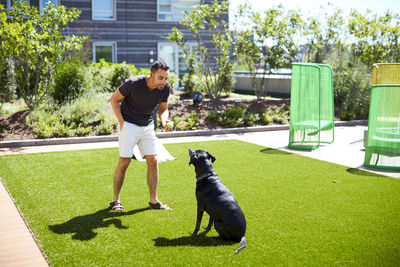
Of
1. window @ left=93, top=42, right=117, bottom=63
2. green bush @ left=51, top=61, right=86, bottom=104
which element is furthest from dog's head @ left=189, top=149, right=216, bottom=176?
window @ left=93, top=42, right=117, bottom=63

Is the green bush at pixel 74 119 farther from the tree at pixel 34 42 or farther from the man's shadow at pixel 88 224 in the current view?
the man's shadow at pixel 88 224

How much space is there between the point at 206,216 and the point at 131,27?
55.0 feet

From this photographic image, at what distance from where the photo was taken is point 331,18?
1575cm

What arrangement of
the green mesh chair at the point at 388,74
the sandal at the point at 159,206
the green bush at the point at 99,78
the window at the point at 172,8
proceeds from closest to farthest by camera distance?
the sandal at the point at 159,206
the green mesh chair at the point at 388,74
the green bush at the point at 99,78
the window at the point at 172,8

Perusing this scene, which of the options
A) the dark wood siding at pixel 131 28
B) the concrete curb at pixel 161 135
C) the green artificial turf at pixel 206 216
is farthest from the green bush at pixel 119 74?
the green artificial turf at pixel 206 216

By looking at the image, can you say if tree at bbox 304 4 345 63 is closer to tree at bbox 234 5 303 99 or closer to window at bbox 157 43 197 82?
tree at bbox 234 5 303 99

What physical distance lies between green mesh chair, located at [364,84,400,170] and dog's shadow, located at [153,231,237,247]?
4494mm

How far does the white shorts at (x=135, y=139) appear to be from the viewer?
487 centimetres

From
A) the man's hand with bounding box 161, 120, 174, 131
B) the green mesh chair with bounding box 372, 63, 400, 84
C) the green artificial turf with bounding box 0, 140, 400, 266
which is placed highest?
the green mesh chair with bounding box 372, 63, 400, 84

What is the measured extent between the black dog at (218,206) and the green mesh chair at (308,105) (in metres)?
5.46

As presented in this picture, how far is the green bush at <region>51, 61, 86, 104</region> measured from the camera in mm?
11422

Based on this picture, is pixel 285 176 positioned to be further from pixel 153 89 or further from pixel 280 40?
pixel 280 40

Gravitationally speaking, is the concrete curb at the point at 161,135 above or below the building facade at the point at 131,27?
below

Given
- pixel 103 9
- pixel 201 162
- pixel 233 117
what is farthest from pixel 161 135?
pixel 103 9
